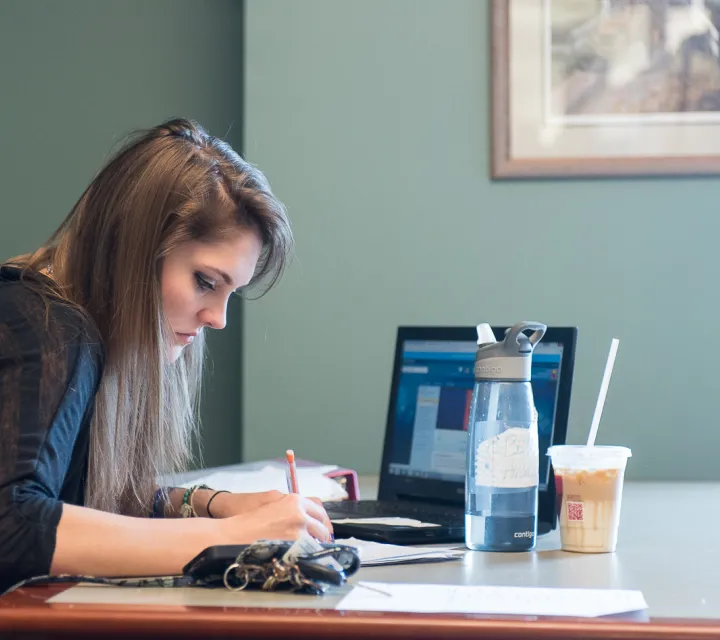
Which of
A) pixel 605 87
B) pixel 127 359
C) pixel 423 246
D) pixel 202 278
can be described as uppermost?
pixel 605 87

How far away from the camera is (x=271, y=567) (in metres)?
0.92

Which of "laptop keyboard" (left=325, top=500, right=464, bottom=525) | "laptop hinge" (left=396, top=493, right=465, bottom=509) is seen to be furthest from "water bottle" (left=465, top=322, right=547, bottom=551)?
"laptop hinge" (left=396, top=493, right=465, bottom=509)

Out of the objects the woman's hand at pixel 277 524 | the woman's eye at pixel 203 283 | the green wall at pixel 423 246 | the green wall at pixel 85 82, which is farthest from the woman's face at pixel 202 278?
the green wall at pixel 85 82

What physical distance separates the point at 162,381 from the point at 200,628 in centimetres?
51

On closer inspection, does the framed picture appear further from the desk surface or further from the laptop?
the desk surface

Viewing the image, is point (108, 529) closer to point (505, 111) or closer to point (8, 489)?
point (8, 489)

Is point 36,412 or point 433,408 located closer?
point 36,412

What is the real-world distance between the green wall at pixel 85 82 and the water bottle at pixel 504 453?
1346 millimetres

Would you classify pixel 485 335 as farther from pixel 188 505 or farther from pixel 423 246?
pixel 423 246

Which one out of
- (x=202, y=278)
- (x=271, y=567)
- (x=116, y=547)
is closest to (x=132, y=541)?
(x=116, y=547)

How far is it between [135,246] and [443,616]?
2.03ft

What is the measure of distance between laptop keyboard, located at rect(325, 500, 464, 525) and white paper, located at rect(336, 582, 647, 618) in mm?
411

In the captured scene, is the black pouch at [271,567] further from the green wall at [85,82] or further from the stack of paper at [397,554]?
the green wall at [85,82]

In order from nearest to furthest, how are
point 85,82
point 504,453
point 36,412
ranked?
point 36,412
point 504,453
point 85,82
